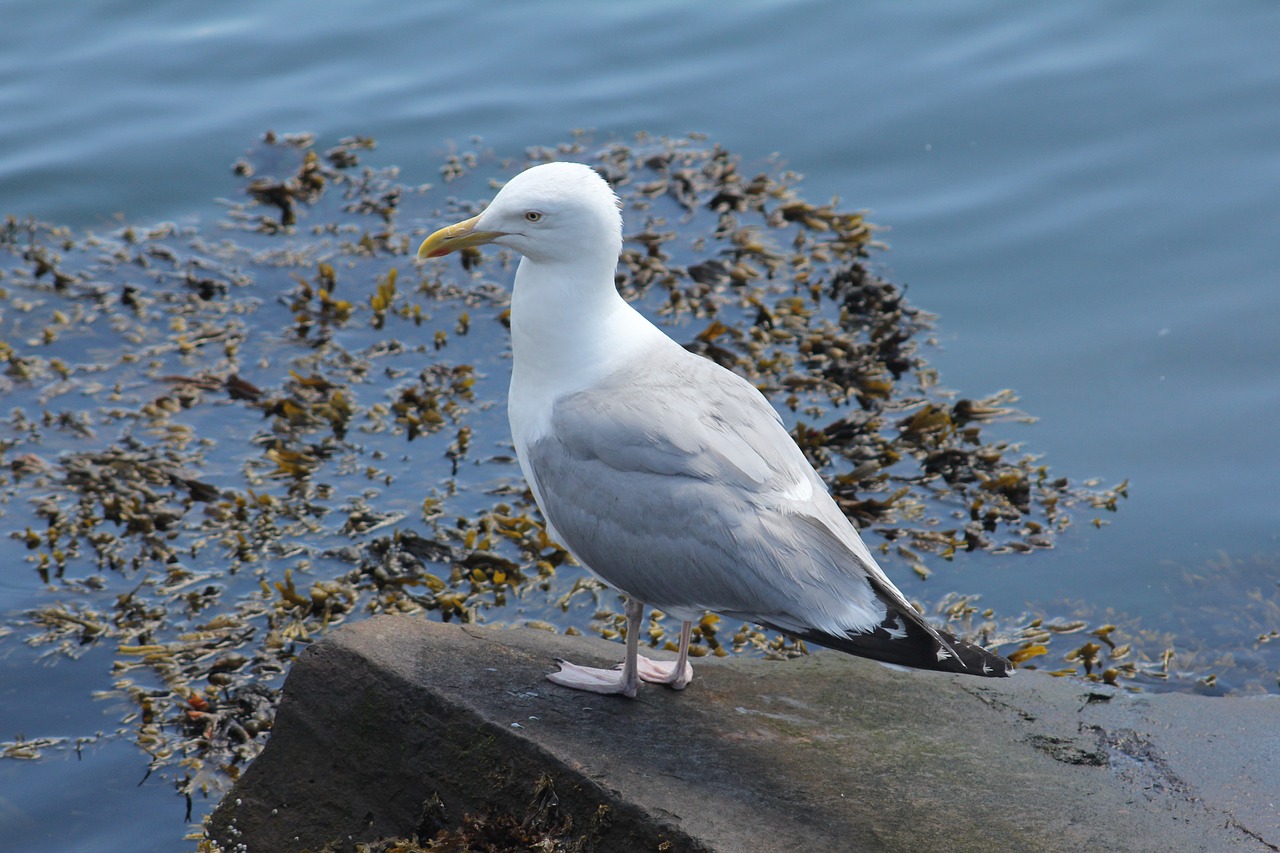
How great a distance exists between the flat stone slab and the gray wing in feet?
1.34

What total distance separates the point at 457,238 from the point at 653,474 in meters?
0.99

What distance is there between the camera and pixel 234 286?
7504mm

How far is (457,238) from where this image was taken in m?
4.05

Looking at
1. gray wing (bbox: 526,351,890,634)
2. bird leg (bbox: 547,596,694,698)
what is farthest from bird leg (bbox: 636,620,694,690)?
gray wing (bbox: 526,351,890,634)

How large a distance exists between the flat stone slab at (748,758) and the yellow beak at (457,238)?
120 cm

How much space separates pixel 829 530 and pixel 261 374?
3.97m

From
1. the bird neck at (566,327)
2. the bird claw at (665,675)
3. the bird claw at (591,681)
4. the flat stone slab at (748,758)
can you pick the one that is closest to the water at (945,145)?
the flat stone slab at (748,758)

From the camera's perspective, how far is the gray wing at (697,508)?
11.9 ft

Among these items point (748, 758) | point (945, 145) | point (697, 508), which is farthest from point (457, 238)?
point (945, 145)

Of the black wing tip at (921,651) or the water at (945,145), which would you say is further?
the water at (945,145)

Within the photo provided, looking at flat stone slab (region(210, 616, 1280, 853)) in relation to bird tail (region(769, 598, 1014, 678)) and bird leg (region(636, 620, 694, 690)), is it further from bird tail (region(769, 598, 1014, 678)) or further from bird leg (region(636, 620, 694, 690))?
bird tail (region(769, 598, 1014, 678))

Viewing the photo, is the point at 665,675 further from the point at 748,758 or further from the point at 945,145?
the point at 945,145

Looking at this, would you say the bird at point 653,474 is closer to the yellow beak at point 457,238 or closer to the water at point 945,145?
the yellow beak at point 457,238

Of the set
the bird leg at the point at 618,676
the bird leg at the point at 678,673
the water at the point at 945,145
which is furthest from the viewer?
the water at the point at 945,145
